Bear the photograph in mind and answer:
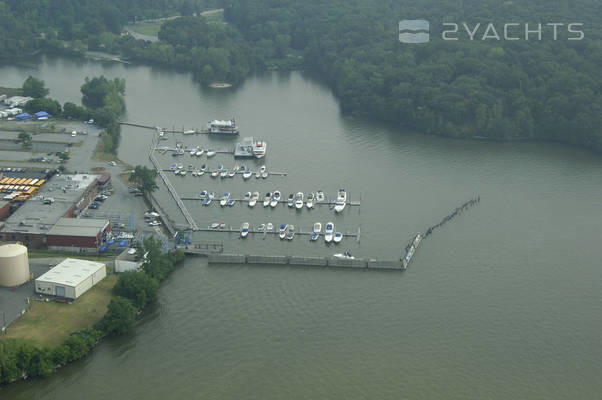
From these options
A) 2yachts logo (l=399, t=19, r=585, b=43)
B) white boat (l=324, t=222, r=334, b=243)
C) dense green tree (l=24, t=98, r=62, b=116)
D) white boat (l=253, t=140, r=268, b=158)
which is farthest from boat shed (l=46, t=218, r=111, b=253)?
2yachts logo (l=399, t=19, r=585, b=43)

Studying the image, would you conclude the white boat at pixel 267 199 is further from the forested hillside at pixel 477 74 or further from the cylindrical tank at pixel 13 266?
the forested hillside at pixel 477 74

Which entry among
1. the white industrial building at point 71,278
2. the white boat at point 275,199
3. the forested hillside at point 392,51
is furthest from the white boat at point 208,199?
the forested hillside at point 392,51

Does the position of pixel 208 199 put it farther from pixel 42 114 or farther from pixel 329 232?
pixel 42 114

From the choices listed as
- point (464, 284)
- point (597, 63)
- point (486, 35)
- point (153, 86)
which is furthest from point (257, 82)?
point (464, 284)

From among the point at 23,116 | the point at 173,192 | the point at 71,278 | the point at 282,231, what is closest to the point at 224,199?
the point at 173,192

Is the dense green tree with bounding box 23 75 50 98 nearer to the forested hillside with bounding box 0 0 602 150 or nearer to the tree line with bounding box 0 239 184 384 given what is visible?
the forested hillside with bounding box 0 0 602 150
